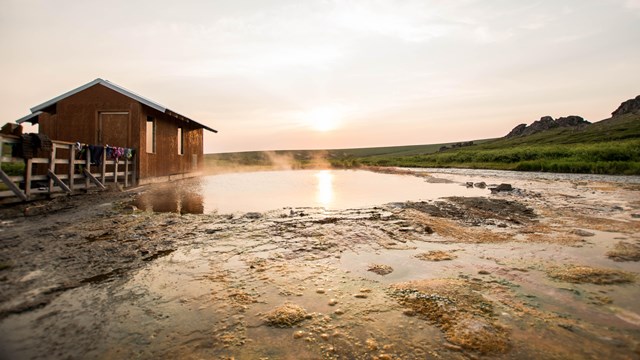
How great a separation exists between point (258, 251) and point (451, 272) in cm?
291

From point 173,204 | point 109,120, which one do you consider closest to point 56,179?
point 173,204

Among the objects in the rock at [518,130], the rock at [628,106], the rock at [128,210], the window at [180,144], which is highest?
the rock at [628,106]

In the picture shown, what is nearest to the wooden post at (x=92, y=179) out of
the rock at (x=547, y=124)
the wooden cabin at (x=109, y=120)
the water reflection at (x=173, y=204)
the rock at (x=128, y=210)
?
the water reflection at (x=173, y=204)

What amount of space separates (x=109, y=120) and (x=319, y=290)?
18.5 meters

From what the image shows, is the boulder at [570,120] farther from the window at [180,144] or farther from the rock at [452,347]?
the rock at [452,347]

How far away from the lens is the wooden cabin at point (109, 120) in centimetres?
1609

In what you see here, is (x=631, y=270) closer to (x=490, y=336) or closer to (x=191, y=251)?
(x=490, y=336)

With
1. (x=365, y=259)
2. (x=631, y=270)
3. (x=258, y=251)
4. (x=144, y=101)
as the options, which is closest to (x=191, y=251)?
(x=258, y=251)

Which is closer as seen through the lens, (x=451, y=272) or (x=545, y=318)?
(x=545, y=318)

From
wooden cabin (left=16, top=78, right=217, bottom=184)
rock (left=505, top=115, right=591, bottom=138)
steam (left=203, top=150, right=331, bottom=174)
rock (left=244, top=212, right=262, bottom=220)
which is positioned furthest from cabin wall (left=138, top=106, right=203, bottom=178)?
rock (left=505, top=115, right=591, bottom=138)

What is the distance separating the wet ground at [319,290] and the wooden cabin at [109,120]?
33.3 feet

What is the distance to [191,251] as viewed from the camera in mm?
5223

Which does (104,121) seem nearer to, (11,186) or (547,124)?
(11,186)

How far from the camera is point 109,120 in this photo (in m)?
17.6
